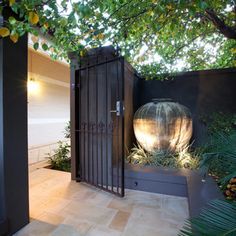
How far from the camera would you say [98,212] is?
6.48 feet

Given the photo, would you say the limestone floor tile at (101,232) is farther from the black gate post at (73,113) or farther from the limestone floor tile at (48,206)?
the black gate post at (73,113)

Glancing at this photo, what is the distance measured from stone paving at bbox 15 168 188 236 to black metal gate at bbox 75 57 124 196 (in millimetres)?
255

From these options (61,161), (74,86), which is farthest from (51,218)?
(61,161)

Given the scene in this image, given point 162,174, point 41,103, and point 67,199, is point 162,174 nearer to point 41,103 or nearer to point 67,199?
point 67,199

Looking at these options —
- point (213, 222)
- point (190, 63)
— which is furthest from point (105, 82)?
point (190, 63)

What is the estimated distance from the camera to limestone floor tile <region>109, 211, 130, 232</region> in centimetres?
171

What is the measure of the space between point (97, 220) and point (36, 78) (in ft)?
11.0

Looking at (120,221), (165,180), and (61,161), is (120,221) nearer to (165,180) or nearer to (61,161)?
(165,180)

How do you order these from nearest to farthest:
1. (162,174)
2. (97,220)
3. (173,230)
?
(173,230)
(97,220)
(162,174)

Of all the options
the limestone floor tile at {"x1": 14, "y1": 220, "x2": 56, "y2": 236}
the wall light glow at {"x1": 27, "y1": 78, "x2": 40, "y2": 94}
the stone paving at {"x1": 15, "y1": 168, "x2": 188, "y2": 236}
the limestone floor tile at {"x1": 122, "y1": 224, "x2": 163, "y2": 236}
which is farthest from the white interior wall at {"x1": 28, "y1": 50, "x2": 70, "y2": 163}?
the limestone floor tile at {"x1": 122, "y1": 224, "x2": 163, "y2": 236}

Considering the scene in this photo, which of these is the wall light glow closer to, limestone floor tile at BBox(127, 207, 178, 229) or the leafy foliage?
the leafy foliage

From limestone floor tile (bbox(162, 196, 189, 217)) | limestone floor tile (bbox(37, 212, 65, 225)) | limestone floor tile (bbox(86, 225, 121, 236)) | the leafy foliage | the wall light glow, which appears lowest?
limestone floor tile (bbox(162, 196, 189, 217))

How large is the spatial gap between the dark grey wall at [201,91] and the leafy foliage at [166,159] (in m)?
0.94

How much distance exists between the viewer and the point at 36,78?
4.04 metres
